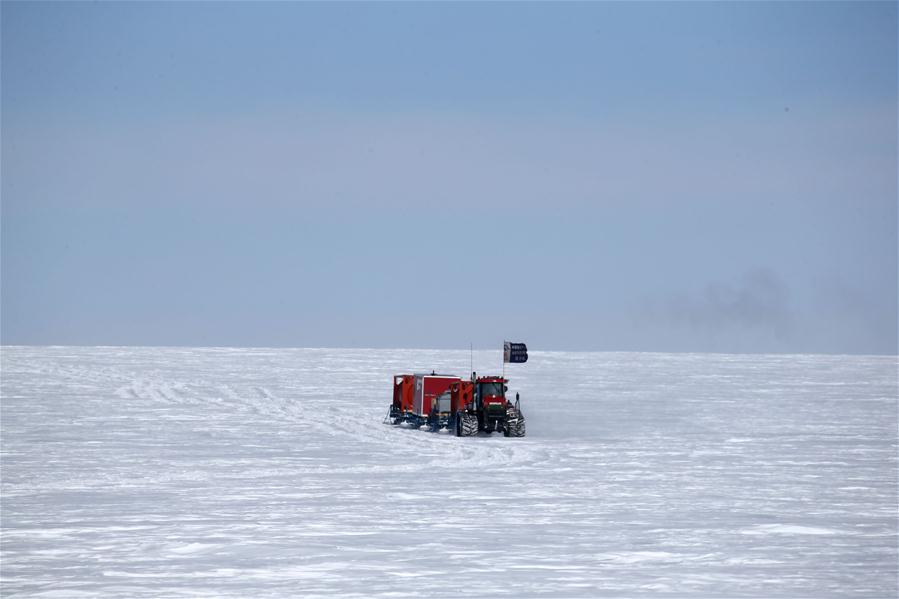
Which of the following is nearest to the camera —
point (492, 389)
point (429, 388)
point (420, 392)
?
point (492, 389)

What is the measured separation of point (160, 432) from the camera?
4591 cm

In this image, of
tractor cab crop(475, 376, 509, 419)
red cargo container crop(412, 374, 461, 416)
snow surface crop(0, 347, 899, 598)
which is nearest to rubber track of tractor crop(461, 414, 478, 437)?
tractor cab crop(475, 376, 509, 419)

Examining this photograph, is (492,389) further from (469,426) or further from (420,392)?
(420,392)

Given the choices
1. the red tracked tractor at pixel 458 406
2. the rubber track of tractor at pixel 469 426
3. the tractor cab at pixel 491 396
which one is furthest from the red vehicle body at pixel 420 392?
the rubber track of tractor at pixel 469 426

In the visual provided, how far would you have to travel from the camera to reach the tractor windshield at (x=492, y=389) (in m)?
45.0

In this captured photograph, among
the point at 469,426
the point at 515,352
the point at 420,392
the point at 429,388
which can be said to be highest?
the point at 515,352

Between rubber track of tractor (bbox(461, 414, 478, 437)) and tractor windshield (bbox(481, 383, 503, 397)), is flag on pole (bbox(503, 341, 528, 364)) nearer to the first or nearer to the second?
tractor windshield (bbox(481, 383, 503, 397))

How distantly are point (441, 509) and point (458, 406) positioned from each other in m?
21.4

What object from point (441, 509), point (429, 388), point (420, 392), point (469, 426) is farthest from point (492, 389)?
point (441, 509)

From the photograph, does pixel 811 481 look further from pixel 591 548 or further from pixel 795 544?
pixel 591 548

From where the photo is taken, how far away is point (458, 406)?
47.1 metres

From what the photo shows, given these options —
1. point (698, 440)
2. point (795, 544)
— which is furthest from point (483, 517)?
point (698, 440)

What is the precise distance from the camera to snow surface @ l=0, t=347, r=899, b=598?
18.7m

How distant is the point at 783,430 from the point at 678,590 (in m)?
32.7
